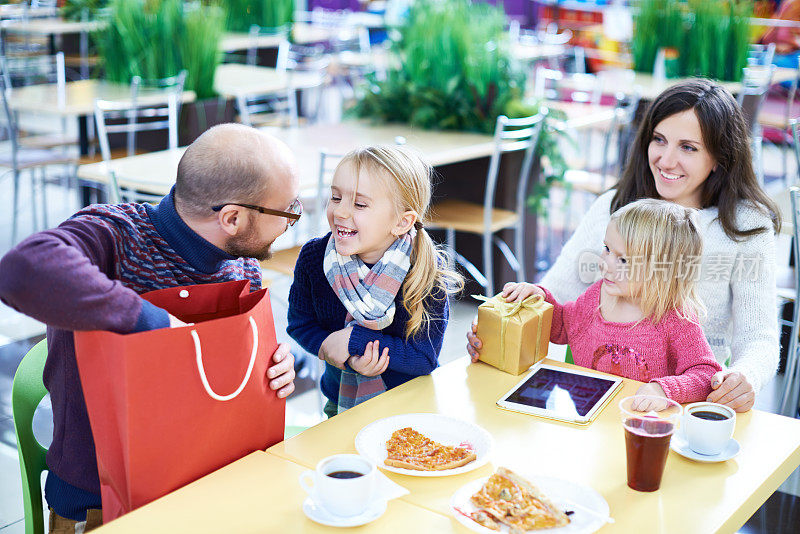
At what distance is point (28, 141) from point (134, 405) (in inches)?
177

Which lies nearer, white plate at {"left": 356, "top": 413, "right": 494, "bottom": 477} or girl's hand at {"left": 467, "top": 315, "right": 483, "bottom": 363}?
white plate at {"left": 356, "top": 413, "right": 494, "bottom": 477}

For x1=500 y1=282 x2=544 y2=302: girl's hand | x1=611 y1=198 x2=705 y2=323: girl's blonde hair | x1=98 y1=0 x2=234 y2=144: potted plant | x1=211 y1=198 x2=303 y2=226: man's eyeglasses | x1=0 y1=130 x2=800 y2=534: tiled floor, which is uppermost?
x1=98 y1=0 x2=234 y2=144: potted plant

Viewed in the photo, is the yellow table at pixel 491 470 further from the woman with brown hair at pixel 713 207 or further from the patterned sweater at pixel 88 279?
the woman with brown hair at pixel 713 207

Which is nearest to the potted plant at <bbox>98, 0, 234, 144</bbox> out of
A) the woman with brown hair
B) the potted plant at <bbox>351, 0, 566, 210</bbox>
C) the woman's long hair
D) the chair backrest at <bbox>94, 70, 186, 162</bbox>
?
the chair backrest at <bbox>94, 70, 186, 162</bbox>

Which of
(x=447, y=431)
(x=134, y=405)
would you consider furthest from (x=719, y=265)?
(x=134, y=405)

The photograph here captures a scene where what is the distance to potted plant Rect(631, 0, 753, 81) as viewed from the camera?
566 centimetres

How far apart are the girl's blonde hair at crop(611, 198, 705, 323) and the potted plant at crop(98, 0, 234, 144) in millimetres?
3846

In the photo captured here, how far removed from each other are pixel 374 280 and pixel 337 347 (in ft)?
0.51

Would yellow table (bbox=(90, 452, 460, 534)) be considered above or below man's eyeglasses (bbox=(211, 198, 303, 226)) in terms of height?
below

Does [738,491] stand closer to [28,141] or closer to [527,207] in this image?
[527,207]

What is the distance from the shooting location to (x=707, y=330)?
6.86ft

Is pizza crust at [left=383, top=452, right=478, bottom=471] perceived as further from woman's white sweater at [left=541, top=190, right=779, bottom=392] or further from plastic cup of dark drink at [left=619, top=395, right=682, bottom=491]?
woman's white sweater at [left=541, top=190, right=779, bottom=392]

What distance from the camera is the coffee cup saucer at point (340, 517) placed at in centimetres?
121

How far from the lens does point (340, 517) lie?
122cm
